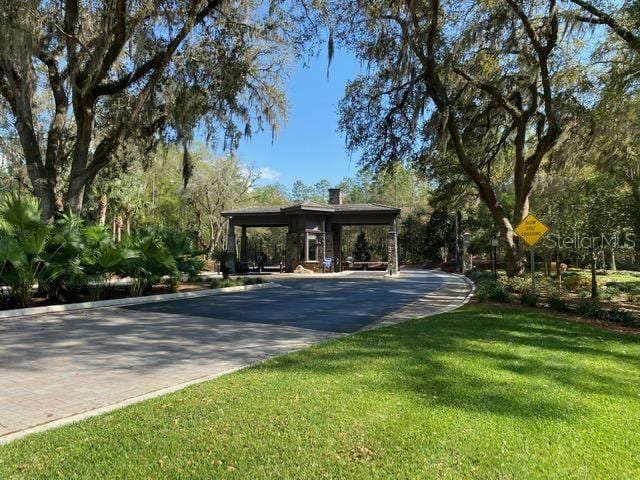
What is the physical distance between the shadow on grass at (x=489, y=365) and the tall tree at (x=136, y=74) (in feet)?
31.7

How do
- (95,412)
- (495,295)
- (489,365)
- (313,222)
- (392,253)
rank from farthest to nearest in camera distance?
(313,222), (392,253), (495,295), (489,365), (95,412)

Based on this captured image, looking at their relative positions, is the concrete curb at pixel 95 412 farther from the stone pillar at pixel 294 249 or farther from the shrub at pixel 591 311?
the stone pillar at pixel 294 249

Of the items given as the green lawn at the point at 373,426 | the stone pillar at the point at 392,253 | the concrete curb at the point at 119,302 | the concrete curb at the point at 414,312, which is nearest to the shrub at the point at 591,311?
the concrete curb at the point at 414,312

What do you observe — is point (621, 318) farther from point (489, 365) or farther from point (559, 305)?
point (489, 365)

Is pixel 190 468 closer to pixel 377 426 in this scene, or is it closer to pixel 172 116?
pixel 377 426

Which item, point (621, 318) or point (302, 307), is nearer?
point (621, 318)

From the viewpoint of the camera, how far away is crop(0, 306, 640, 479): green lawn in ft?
10.1

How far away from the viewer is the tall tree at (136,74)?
474 inches

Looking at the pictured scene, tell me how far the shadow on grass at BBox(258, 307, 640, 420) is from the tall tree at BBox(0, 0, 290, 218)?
9650mm

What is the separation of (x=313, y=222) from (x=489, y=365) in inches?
880

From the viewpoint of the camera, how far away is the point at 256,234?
51125mm

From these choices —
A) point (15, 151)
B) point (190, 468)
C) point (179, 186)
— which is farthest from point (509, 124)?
point (179, 186)

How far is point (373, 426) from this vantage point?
3721 millimetres

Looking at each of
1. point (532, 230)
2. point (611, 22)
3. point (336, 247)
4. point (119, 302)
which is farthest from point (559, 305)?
point (336, 247)
